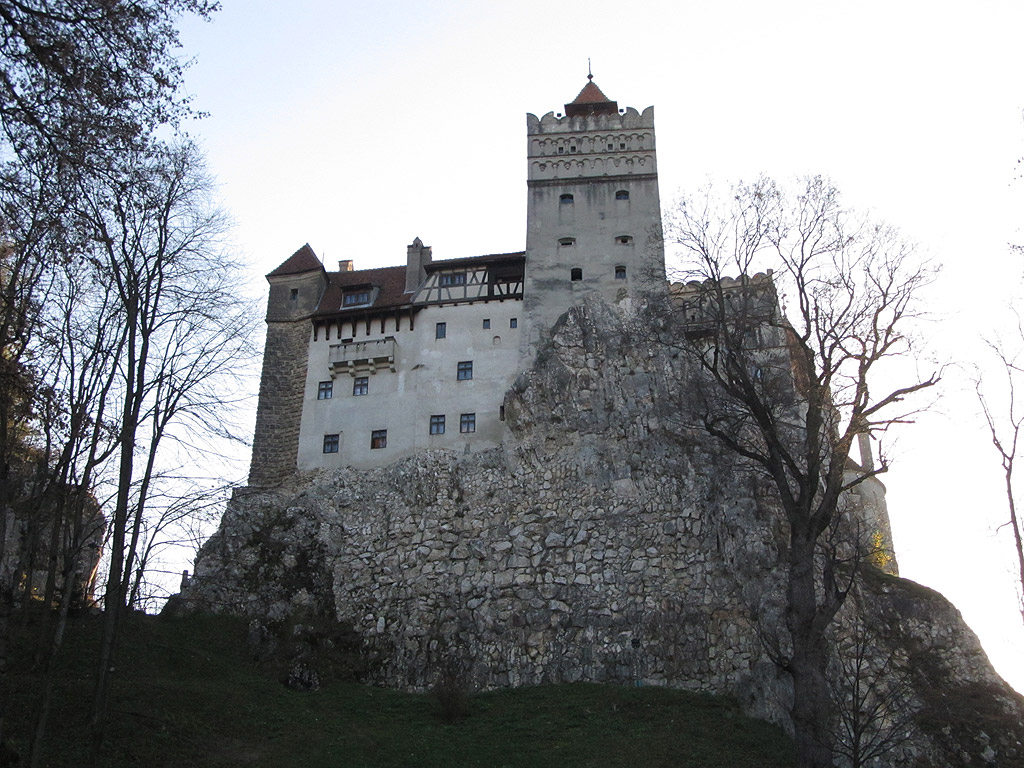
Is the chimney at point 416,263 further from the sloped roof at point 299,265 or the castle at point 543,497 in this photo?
the sloped roof at point 299,265

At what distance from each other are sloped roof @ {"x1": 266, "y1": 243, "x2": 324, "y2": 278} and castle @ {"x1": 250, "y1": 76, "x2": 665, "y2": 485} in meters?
0.09

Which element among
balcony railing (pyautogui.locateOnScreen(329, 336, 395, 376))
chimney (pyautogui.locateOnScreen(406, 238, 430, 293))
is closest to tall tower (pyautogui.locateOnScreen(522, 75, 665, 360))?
chimney (pyautogui.locateOnScreen(406, 238, 430, 293))

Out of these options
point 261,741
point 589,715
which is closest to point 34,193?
point 261,741

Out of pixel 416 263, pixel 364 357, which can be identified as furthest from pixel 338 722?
pixel 416 263

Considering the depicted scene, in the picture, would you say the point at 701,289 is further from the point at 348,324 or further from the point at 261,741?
the point at 348,324

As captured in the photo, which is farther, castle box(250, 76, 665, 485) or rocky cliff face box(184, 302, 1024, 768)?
castle box(250, 76, 665, 485)

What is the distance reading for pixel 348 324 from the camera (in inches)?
1596

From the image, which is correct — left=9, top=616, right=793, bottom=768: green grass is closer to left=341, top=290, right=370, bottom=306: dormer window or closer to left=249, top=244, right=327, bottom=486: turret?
left=249, top=244, right=327, bottom=486: turret

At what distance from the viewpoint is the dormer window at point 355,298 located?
41.2m

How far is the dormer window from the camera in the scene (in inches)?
1624

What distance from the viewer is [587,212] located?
136ft

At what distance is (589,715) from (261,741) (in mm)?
9150

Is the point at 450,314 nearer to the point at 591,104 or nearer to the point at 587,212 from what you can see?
the point at 587,212

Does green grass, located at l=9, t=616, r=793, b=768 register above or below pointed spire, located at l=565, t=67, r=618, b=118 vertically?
below
